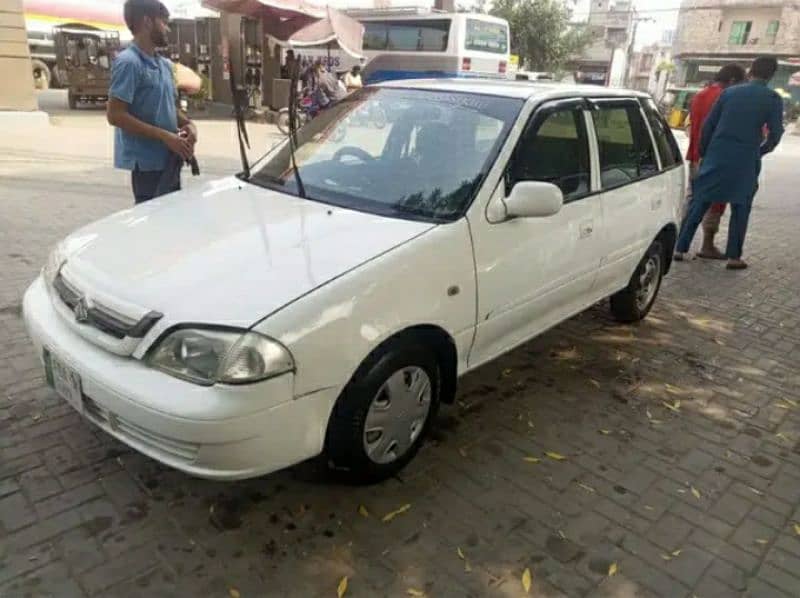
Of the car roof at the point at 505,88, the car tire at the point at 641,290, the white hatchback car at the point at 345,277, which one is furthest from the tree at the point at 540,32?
the car roof at the point at 505,88

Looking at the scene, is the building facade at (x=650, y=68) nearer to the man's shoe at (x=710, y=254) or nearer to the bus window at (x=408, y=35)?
the bus window at (x=408, y=35)

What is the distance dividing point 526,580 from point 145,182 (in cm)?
332

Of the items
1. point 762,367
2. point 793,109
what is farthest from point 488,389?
point 793,109

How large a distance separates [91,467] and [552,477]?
2.05 metres

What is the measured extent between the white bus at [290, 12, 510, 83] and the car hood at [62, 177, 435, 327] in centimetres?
1574

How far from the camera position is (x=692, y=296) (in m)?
5.54

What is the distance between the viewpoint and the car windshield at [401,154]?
2.98 meters

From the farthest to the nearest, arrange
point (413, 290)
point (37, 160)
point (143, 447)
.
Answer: point (37, 160) < point (413, 290) < point (143, 447)

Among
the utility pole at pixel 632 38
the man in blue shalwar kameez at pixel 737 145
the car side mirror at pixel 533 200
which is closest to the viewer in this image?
the car side mirror at pixel 533 200

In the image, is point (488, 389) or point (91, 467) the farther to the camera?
point (488, 389)

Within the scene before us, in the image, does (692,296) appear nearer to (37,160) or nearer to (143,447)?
(143,447)

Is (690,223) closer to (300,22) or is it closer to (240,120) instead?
(240,120)

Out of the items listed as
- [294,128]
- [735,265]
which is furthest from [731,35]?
[294,128]

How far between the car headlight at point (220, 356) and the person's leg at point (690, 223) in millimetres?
5339
